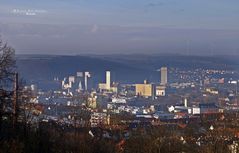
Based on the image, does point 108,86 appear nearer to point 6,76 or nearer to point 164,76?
point 164,76

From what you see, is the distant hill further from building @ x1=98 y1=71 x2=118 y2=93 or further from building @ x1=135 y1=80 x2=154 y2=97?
building @ x1=135 y1=80 x2=154 y2=97

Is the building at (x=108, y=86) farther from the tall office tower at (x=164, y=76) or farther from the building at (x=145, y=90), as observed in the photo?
the tall office tower at (x=164, y=76)

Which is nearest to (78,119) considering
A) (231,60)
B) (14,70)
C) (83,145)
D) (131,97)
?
(83,145)

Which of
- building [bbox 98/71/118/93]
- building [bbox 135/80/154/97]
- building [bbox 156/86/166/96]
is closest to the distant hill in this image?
building [bbox 98/71/118/93]

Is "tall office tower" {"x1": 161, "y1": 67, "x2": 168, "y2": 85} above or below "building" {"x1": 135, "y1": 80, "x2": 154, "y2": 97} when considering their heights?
above

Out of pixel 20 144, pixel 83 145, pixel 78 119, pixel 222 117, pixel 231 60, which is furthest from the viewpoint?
pixel 231 60

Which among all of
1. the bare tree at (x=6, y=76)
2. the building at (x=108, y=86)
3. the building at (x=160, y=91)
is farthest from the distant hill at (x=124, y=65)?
A: the bare tree at (x=6, y=76)

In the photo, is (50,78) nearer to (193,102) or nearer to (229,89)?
(193,102)

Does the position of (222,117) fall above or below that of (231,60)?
below
